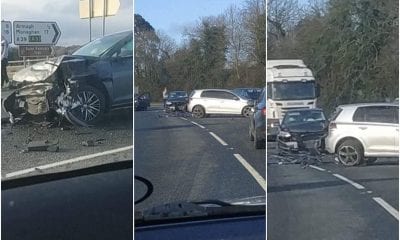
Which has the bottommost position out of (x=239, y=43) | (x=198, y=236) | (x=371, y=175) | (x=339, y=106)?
(x=198, y=236)

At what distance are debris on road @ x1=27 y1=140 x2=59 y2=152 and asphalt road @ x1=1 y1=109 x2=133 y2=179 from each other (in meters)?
0.02

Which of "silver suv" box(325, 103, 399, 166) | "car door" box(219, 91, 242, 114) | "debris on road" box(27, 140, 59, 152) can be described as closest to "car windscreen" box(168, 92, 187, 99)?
"car door" box(219, 91, 242, 114)

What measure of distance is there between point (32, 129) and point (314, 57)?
5.92 ft

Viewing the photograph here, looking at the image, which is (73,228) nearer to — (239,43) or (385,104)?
(239,43)

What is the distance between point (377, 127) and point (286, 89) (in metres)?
0.62

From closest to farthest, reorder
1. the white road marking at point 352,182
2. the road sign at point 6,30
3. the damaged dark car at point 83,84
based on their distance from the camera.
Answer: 1. the road sign at point 6,30
2. the damaged dark car at point 83,84
3. the white road marking at point 352,182

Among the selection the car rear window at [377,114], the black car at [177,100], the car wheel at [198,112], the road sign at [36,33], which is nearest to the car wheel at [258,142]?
the car wheel at [198,112]

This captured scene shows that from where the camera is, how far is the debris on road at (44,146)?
511 centimetres

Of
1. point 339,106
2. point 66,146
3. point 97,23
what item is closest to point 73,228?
point 66,146

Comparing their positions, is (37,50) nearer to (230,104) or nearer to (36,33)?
(36,33)

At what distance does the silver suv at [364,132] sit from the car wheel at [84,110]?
1446mm

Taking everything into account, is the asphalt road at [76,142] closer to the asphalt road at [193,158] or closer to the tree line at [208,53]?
the asphalt road at [193,158]

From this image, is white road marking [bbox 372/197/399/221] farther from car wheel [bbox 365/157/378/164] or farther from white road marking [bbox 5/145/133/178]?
white road marking [bbox 5/145/133/178]

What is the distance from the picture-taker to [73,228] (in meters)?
5.17
